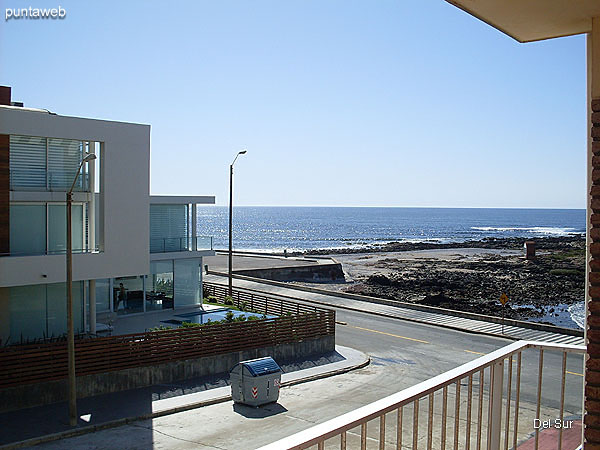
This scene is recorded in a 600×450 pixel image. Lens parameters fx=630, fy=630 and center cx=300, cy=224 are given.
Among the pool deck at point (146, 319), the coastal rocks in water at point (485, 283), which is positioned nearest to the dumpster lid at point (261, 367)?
the pool deck at point (146, 319)

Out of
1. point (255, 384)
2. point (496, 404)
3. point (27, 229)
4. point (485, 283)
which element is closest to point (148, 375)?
point (255, 384)

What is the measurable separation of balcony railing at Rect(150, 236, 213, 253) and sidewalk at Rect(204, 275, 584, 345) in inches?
313

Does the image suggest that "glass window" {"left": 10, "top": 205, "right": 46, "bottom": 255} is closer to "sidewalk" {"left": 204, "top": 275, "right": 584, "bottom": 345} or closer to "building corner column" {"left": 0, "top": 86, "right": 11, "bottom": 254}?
"building corner column" {"left": 0, "top": 86, "right": 11, "bottom": 254}

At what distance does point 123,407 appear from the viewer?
17391 millimetres

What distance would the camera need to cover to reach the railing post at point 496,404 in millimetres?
4238

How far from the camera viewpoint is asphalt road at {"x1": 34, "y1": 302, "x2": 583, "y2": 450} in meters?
15.0

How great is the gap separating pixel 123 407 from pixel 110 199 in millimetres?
8000

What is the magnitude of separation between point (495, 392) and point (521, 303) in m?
45.9

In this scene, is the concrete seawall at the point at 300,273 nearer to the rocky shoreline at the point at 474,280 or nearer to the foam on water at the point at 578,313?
the rocky shoreline at the point at 474,280

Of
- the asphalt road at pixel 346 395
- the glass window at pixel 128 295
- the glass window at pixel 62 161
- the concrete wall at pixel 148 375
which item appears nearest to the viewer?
the asphalt road at pixel 346 395

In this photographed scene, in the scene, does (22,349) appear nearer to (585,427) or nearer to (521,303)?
(585,427)

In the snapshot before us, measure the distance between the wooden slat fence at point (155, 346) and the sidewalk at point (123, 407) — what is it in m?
0.89

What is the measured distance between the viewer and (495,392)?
4305 millimetres

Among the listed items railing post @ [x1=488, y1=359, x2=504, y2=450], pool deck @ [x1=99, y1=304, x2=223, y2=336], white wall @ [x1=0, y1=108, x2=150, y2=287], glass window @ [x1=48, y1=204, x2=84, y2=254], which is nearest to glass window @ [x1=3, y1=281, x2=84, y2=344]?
white wall @ [x1=0, y1=108, x2=150, y2=287]
